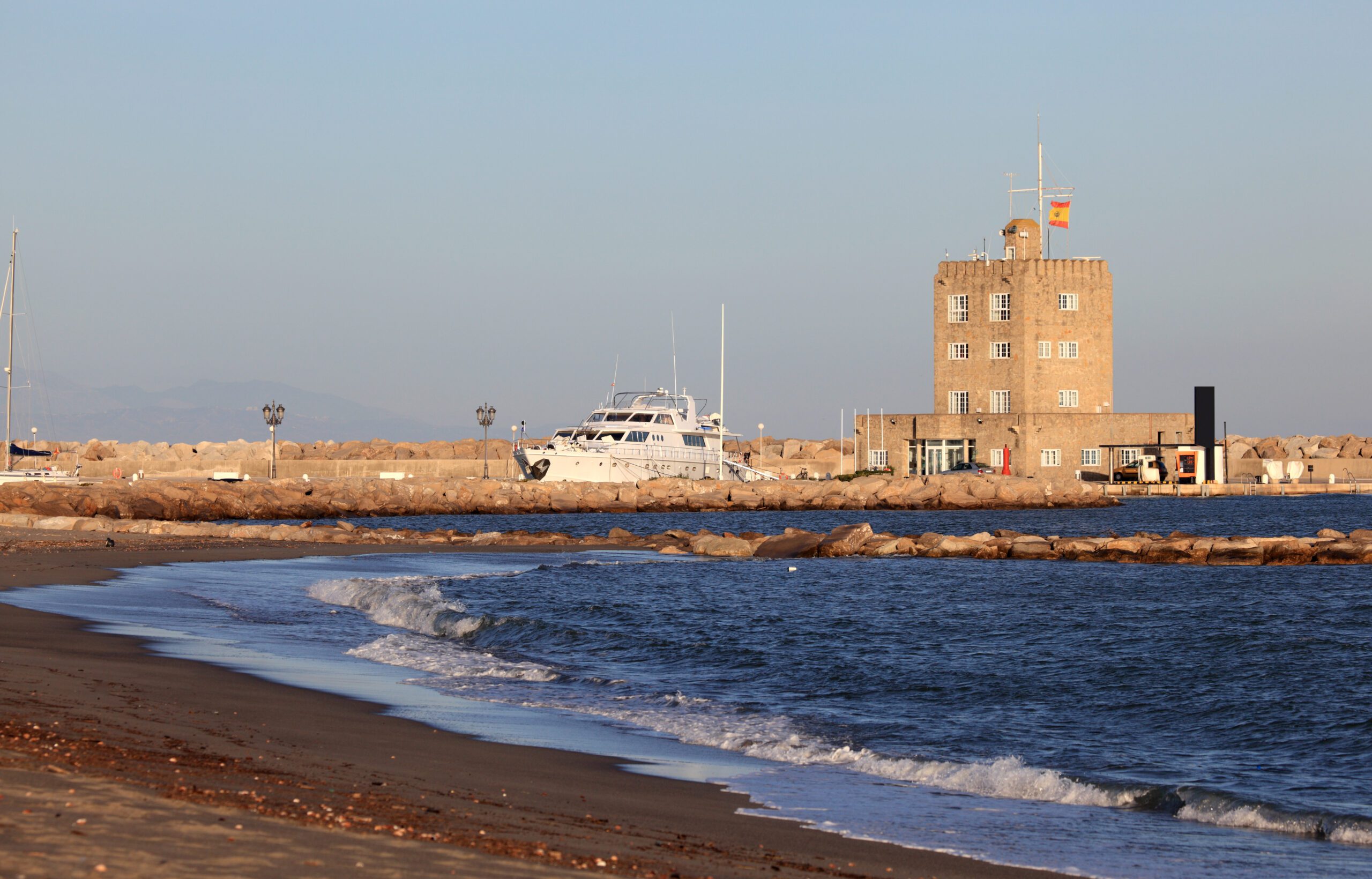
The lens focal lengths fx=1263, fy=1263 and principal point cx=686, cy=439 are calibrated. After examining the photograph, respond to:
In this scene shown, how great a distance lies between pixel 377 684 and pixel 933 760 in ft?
18.0

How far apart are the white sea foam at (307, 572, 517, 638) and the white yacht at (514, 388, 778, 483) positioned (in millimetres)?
35617

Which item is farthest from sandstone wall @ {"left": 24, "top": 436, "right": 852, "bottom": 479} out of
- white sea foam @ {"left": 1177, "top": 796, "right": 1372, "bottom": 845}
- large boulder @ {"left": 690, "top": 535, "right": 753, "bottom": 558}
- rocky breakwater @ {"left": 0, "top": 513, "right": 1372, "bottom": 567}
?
white sea foam @ {"left": 1177, "top": 796, "right": 1372, "bottom": 845}

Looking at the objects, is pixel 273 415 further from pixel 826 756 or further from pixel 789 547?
pixel 826 756

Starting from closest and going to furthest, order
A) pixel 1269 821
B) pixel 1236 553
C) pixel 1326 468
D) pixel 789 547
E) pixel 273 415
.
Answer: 1. pixel 1269 821
2. pixel 1236 553
3. pixel 789 547
4. pixel 273 415
5. pixel 1326 468

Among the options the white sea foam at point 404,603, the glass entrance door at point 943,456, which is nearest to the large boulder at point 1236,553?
the white sea foam at point 404,603

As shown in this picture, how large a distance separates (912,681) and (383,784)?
758 cm

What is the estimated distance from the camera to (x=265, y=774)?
703 centimetres

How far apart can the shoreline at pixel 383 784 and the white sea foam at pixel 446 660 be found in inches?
112

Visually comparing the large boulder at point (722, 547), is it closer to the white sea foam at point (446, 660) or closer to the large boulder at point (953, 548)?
the large boulder at point (953, 548)

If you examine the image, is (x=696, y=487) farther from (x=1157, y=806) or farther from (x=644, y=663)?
(x=1157, y=806)

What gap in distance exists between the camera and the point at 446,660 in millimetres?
14539

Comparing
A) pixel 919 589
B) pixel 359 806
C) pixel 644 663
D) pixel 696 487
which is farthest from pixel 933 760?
pixel 696 487

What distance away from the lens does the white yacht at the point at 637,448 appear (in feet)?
194

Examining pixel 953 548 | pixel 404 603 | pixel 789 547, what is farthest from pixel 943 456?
pixel 404 603
